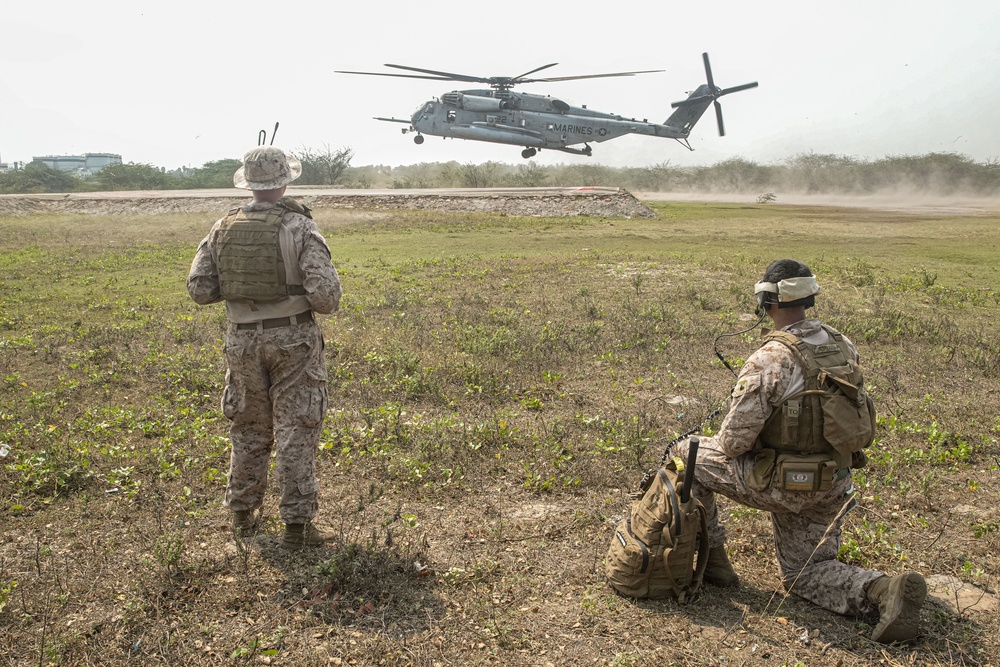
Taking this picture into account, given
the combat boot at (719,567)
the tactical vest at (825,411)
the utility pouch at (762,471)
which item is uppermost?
the tactical vest at (825,411)

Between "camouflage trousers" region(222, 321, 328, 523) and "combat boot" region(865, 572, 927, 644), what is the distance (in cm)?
306

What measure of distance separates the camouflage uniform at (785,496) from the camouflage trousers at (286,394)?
223cm

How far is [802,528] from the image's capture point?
3.96 meters

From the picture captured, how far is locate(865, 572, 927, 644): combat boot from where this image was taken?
11.2ft

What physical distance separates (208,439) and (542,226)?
19.8 m

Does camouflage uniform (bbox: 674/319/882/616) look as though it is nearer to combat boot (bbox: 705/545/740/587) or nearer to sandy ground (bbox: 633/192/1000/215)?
combat boot (bbox: 705/545/740/587)

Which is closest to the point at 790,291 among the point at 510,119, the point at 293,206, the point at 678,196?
the point at 293,206

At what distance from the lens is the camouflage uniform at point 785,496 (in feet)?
12.2

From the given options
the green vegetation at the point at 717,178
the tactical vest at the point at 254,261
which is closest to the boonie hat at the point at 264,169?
the tactical vest at the point at 254,261

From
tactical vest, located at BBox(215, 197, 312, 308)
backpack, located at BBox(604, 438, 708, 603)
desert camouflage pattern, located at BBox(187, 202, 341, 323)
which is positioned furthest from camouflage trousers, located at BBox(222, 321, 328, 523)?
backpack, located at BBox(604, 438, 708, 603)

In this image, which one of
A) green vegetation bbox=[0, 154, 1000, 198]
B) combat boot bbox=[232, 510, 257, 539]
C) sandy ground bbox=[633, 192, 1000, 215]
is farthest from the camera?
green vegetation bbox=[0, 154, 1000, 198]

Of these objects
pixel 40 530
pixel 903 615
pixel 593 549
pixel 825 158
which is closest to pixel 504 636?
pixel 593 549

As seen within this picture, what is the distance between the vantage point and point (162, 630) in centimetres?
352

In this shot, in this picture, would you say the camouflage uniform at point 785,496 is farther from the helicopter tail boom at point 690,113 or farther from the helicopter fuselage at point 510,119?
the helicopter tail boom at point 690,113
